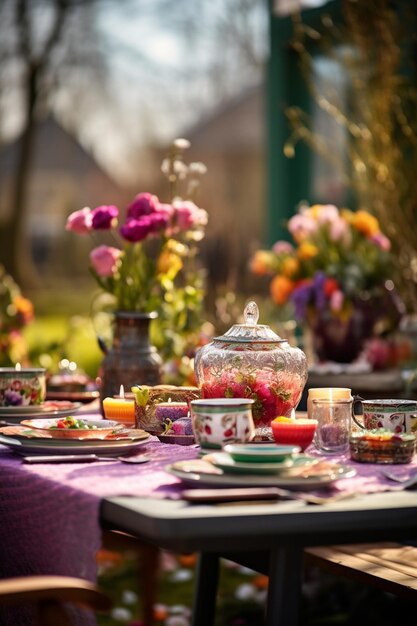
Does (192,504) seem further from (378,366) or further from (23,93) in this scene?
(23,93)

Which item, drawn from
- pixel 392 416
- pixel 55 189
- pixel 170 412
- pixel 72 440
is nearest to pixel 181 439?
pixel 170 412

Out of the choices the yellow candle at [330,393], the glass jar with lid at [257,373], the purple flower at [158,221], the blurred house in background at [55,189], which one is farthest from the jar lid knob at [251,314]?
the blurred house in background at [55,189]

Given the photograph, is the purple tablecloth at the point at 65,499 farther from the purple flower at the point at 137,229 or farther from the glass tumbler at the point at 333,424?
the purple flower at the point at 137,229

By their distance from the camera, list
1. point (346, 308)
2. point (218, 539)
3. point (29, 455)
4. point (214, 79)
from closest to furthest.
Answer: point (218, 539) < point (29, 455) < point (346, 308) < point (214, 79)

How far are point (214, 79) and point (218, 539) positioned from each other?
409 cm

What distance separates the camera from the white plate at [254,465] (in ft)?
5.25

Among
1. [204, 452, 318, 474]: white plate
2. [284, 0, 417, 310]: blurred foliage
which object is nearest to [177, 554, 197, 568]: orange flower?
[284, 0, 417, 310]: blurred foliage

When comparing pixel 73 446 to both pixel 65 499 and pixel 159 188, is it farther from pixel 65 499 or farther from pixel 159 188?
pixel 159 188

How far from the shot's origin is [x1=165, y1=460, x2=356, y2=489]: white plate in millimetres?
1572

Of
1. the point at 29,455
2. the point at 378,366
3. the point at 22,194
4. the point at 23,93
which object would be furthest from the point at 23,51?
the point at 29,455

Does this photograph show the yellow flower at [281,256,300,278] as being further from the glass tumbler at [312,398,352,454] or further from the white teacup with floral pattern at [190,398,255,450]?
the white teacup with floral pattern at [190,398,255,450]

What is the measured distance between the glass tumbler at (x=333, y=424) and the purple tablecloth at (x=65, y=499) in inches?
3.0

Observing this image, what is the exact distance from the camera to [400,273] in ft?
13.1

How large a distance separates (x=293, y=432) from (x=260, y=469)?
267 mm
